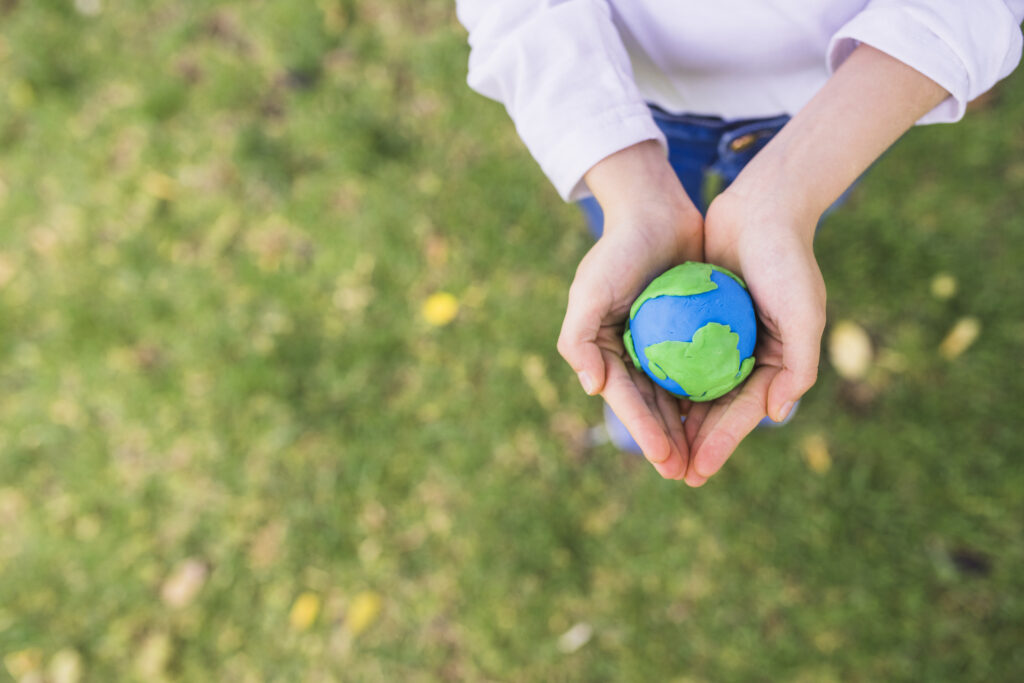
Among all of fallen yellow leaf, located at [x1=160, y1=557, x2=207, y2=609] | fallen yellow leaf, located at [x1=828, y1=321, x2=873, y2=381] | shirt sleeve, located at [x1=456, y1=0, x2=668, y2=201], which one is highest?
shirt sleeve, located at [x1=456, y1=0, x2=668, y2=201]

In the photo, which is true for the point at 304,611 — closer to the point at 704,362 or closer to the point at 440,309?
the point at 440,309

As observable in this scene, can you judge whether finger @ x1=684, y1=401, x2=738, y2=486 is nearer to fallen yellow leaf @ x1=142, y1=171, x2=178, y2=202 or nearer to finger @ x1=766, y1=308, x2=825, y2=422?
finger @ x1=766, y1=308, x2=825, y2=422

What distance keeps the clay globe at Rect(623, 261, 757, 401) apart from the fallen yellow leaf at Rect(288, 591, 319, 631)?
6.08 ft

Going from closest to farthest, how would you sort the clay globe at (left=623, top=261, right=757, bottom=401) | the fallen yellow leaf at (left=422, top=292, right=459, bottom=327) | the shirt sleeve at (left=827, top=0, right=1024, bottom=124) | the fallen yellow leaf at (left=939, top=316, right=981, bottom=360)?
the shirt sleeve at (left=827, top=0, right=1024, bottom=124), the clay globe at (left=623, top=261, right=757, bottom=401), the fallen yellow leaf at (left=939, top=316, right=981, bottom=360), the fallen yellow leaf at (left=422, top=292, right=459, bottom=327)

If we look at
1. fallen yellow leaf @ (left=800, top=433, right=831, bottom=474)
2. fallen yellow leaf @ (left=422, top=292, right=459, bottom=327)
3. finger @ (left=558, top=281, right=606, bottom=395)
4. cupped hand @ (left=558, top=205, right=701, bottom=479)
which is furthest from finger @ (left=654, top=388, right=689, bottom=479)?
fallen yellow leaf @ (left=422, top=292, right=459, bottom=327)

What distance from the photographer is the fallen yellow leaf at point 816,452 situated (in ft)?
8.50

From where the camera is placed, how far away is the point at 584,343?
154 cm

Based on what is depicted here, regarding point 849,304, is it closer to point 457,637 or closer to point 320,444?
point 457,637

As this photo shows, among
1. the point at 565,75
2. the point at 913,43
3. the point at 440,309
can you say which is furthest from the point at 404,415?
the point at 913,43

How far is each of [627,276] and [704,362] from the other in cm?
26

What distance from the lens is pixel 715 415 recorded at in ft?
5.32

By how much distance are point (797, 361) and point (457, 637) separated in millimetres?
1796

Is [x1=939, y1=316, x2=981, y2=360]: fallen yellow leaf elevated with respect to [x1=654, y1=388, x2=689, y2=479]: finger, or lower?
lower

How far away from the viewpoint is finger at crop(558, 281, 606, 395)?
152 cm
